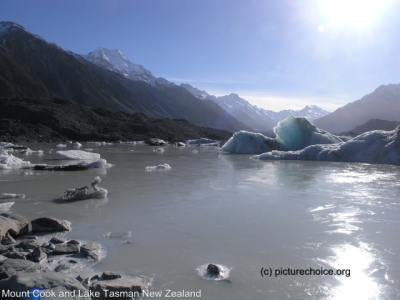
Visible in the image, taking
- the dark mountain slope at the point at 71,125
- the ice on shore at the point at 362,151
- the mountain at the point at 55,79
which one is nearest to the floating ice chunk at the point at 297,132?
the ice on shore at the point at 362,151

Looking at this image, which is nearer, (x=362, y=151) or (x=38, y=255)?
Result: (x=38, y=255)

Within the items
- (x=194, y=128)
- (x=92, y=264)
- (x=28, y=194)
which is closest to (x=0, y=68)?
(x=194, y=128)

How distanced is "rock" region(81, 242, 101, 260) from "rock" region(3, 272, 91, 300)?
90 cm

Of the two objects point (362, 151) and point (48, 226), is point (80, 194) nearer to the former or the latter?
point (48, 226)

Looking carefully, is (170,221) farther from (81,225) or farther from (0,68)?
(0,68)

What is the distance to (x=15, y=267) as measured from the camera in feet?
9.07

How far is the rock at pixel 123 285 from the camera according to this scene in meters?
2.54

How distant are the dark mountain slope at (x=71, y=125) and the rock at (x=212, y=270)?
29.1m

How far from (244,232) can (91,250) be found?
1955 millimetres

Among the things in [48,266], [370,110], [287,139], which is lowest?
[48,266]

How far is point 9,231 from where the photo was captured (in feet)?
12.5

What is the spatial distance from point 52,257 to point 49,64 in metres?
91.6

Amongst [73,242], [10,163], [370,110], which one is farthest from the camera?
[370,110]

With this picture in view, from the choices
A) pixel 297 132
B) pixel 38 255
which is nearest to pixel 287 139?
pixel 297 132
